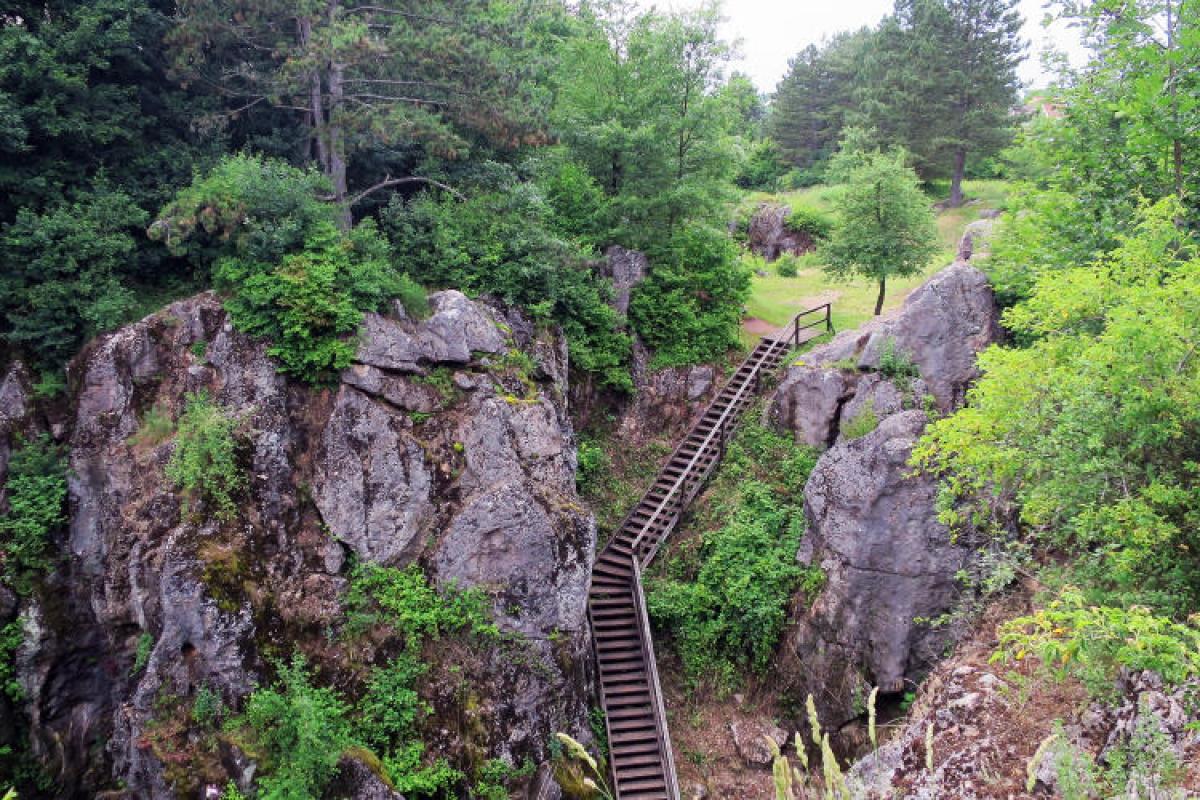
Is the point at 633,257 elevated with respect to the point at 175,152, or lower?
lower

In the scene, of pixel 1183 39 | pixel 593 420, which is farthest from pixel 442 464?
pixel 1183 39

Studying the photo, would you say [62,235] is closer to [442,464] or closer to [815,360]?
[442,464]

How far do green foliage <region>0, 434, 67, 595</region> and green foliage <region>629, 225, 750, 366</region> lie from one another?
1346 cm

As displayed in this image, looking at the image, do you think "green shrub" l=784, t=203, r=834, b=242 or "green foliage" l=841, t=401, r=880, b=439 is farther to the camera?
"green shrub" l=784, t=203, r=834, b=242

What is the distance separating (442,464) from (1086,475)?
10.5 m

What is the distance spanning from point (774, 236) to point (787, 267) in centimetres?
Answer: 386

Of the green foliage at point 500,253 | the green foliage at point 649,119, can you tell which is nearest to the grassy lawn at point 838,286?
the green foliage at point 649,119

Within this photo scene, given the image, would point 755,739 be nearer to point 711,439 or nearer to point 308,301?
point 711,439

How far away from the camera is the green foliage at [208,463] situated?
1312cm

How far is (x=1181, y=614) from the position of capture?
7.08 m

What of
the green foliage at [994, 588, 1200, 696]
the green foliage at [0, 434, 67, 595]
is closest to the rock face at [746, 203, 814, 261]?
the green foliage at [0, 434, 67, 595]

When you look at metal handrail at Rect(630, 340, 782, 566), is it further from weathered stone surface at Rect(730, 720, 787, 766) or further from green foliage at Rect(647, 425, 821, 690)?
weathered stone surface at Rect(730, 720, 787, 766)

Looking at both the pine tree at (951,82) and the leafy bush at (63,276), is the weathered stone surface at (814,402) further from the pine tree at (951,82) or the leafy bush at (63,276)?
the pine tree at (951,82)

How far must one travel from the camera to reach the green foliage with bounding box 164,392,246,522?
13.1 meters
